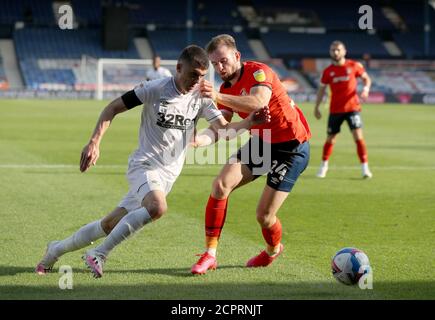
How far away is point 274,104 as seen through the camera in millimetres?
8047

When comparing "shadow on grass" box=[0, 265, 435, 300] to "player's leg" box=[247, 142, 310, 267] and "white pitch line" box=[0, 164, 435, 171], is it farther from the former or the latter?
"white pitch line" box=[0, 164, 435, 171]

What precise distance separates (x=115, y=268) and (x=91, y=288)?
2.69ft

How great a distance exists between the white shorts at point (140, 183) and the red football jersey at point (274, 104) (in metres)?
1.04

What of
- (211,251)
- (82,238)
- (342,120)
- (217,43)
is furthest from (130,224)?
(342,120)

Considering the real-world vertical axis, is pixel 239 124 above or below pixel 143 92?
below

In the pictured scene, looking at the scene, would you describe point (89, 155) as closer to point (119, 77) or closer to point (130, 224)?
point (130, 224)

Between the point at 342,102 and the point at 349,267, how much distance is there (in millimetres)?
9229

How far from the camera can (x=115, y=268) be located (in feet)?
25.4

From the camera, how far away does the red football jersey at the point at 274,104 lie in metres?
7.76

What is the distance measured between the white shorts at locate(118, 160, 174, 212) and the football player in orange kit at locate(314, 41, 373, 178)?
8.71 m

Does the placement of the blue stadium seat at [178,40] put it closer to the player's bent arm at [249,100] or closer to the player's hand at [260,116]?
the player's bent arm at [249,100]

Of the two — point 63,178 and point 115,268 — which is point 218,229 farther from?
point 63,178

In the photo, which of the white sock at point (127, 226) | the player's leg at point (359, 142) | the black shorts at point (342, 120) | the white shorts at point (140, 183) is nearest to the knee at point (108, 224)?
the white shorts at point (140, 183)

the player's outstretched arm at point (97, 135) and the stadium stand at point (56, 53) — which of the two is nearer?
the player's outstretched arm at point (97, 135)
